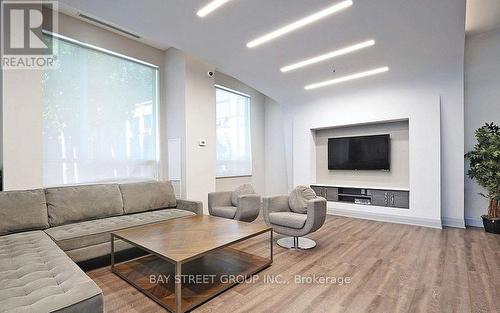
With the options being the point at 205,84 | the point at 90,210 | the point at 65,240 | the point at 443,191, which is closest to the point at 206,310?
the point at 65,240

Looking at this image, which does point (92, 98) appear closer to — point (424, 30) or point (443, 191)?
point (424, 30)

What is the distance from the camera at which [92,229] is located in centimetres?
279

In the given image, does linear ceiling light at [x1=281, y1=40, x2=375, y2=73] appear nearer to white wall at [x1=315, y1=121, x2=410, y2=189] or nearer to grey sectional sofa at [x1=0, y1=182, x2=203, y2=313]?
white wall at [x1=315, y1=121, x2=410, y2=189]

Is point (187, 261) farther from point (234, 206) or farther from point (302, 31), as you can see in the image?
point (302, 31)

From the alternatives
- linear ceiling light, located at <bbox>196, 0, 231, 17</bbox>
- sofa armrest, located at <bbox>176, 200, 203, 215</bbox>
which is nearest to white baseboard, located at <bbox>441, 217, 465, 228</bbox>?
sofa armrest, located at <bbox>176, 200, 203, 215</bbox>

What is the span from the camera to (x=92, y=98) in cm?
425

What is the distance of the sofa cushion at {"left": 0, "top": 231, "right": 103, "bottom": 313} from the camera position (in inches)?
51.5

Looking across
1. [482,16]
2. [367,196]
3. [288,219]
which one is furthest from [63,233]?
[482,16]

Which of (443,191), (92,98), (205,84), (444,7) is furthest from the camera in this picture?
(205,84)

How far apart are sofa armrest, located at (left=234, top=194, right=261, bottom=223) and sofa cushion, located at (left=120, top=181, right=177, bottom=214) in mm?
1149

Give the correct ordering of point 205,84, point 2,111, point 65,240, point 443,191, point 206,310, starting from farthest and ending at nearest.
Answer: point 205,84, point 443,191, point 2,111, point 65,240, point 206,310

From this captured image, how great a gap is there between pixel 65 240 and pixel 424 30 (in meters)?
4.96

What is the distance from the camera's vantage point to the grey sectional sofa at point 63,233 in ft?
4.58

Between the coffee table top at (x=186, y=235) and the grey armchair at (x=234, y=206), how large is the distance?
71 cm
